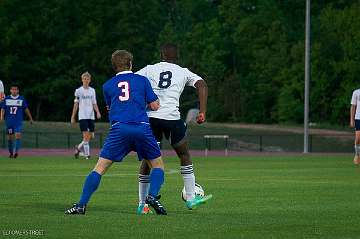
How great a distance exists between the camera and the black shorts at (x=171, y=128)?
51.7 ft

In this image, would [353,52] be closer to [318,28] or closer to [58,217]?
[318,28]

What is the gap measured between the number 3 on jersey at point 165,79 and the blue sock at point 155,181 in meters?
1.39

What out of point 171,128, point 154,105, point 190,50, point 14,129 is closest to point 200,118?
point 171,128

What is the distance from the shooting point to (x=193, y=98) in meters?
89.0

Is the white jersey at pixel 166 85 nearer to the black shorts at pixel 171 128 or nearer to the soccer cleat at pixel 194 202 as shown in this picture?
the black shorts at pixel 171 128

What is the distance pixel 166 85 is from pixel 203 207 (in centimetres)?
169

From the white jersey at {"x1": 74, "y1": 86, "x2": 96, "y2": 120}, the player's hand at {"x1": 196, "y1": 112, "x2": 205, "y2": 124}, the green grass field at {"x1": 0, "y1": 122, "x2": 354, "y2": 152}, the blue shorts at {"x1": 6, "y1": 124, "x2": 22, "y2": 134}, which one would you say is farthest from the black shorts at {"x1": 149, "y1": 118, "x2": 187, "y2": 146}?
the green grass field at {"x1": 0, "y1": 122, "x2": 354, "y2": 152}

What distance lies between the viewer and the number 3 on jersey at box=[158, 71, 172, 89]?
15.7 meters

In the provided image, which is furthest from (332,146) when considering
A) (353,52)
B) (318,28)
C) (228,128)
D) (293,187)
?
(293,187)

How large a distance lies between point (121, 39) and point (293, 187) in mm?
72831

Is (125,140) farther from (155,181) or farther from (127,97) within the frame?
(155,181)

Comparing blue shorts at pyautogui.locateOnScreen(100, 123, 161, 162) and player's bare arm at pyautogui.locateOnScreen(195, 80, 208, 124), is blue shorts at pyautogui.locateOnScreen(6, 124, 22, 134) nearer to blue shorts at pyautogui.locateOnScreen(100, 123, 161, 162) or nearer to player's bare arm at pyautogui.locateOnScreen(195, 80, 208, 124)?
player's bare arm at pyautogui.locateOnScreen(195, 80, 208, 124)

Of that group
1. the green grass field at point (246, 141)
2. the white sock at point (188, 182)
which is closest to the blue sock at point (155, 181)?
the white sock at point (188, 182)

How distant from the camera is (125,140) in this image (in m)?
14.5
